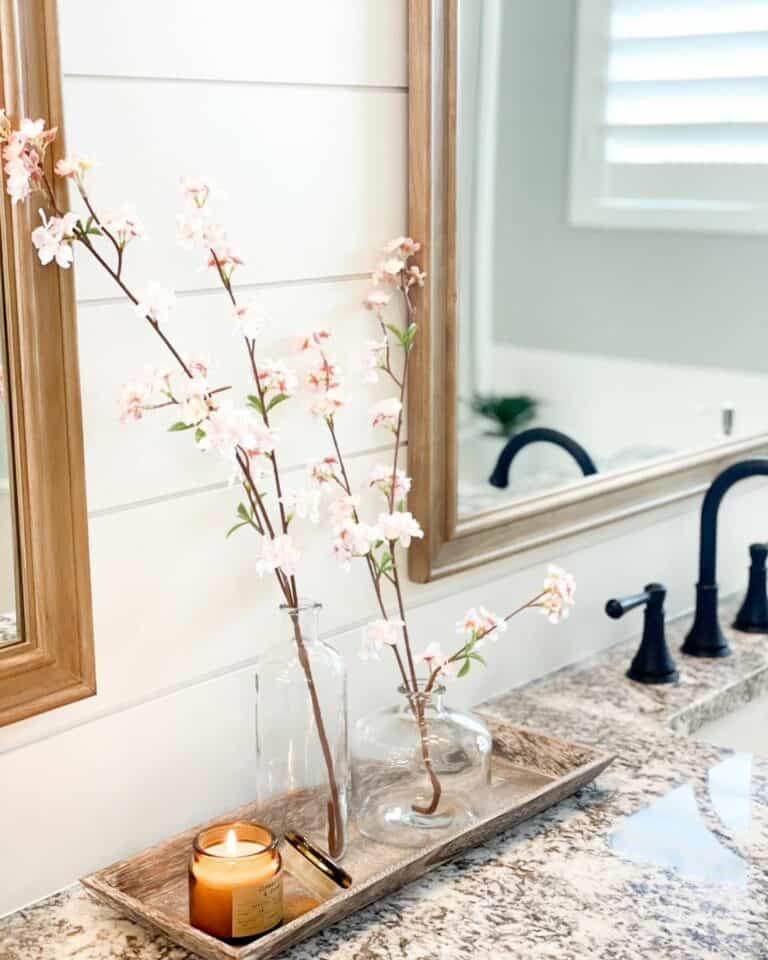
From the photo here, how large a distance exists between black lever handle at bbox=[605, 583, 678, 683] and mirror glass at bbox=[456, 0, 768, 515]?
0.58ft

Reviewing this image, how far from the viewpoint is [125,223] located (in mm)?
1094

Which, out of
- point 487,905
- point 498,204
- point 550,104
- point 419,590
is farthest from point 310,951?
point 550,104

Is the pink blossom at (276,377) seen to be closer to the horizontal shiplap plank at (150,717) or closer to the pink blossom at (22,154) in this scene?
the horizontal shiplap plank at (150,717)

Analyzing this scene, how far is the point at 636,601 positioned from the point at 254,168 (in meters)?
0.78

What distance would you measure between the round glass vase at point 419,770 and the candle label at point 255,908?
0.76 ft

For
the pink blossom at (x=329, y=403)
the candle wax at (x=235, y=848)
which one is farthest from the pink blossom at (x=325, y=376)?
the candle wax at (x=235, y=848)

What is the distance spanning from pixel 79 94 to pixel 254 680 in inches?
23.6

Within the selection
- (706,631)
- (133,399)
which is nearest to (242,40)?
(133,399)

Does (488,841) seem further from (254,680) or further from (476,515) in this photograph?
(476,515)

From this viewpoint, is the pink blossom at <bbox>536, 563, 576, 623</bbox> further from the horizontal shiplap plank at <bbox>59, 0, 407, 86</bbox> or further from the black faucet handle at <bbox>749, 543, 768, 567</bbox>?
the black faucet handle at <bbox>749, 543, 768, 567</bbox>

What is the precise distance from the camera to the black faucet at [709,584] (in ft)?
6.11

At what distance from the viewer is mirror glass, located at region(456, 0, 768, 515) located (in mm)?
1551

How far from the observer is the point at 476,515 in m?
1.58

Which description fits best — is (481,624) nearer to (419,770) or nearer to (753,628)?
(419,770)
